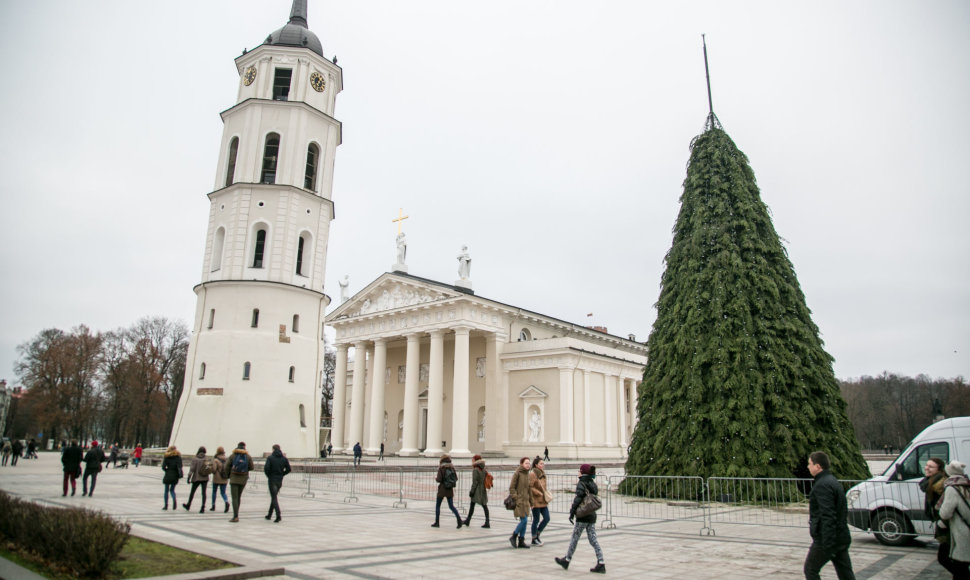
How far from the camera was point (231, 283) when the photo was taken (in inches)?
1115

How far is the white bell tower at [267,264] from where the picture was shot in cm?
2716

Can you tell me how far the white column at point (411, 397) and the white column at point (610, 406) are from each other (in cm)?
1467

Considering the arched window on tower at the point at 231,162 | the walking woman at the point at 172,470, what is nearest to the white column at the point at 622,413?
the arched window on tower at the point at 231,162

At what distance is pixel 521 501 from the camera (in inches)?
398

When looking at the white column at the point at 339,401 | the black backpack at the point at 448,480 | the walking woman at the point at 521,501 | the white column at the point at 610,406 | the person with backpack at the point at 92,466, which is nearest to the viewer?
the walking woman at the point at 521,501

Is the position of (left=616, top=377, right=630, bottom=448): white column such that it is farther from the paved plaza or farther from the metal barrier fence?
the paved plaza

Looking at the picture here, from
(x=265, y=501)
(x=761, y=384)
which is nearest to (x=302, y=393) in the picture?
(x=265, y=501)

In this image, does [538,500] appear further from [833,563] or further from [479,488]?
[833,563]

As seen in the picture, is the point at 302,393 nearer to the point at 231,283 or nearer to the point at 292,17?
the point at 231,283

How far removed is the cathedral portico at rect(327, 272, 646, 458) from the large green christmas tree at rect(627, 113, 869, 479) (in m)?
23.6

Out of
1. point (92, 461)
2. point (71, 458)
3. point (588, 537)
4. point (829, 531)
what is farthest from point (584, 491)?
point (92, 461)

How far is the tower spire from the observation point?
35344 mm

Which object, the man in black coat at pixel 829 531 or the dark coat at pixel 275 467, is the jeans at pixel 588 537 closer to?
the man in black coat at pixel 829 531

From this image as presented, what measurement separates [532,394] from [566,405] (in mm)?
2668
